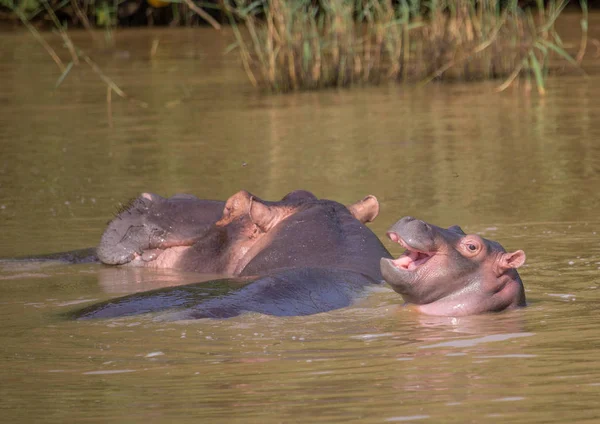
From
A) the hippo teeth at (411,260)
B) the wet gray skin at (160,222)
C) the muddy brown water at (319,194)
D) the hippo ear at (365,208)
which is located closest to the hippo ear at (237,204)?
the wet gray skin at (160,222)

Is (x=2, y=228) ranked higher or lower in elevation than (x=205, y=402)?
lower

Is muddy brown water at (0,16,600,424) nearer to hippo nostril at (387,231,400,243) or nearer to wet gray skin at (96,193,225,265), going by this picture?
wet gray skin at (96,193,225,265)

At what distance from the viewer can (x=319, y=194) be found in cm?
682

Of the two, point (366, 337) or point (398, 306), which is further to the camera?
point (398, 306)

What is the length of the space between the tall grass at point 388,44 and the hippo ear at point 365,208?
534 cm

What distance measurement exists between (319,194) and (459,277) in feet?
8.39

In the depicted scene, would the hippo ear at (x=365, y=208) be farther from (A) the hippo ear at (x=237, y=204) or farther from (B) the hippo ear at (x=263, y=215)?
(A) the hippo ear at (x=237, y=204)

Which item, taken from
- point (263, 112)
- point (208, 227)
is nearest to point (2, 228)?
point (208, 227)

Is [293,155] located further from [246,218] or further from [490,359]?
[490,359]

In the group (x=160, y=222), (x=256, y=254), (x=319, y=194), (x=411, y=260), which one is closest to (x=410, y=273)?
(x=411, y=260)

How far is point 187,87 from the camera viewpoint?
12.2 m

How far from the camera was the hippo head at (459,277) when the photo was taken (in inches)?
169

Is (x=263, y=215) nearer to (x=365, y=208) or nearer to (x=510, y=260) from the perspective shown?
(x=365, y=208)

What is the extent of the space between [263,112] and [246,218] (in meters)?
5.21
